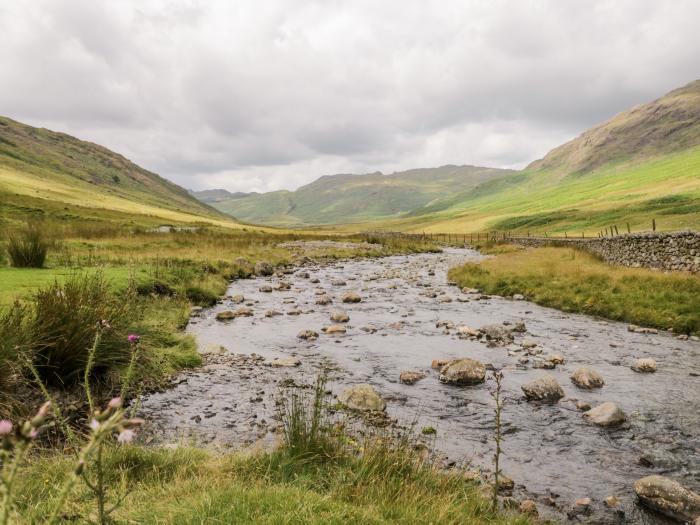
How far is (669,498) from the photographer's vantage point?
611 cm

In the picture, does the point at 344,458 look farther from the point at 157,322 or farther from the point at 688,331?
the point at 688,331

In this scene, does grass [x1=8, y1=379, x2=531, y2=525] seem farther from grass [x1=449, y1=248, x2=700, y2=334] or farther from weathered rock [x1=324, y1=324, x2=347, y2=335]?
grass [x1=449, y1=248, x2=700, y2=334]

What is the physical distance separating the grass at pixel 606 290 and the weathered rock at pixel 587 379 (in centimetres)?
768

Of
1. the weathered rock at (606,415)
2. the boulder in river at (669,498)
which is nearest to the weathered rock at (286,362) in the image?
the weathered rock at (606,415)

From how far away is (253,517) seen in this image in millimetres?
4047

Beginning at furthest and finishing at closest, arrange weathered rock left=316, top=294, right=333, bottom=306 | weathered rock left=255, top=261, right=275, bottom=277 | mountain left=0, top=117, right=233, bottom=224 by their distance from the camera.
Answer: mountain left=0, top=117, right=233, bottom=224
weathered rock left=255, top=261, right=275, bottom=277
weathered rock left=316, top=294, right=333, bottom=306

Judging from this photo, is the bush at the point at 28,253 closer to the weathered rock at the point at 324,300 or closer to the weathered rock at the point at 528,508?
the weathered rock at the point at 324,300

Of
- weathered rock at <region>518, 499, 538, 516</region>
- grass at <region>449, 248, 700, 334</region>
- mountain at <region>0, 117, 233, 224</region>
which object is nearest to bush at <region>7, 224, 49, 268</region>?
weathered rock at <region>518, 499, 538, 516</region>

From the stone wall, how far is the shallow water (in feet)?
31.3

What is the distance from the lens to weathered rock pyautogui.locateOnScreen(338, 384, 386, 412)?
30.0 ft

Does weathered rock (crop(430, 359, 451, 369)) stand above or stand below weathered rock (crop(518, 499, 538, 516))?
above

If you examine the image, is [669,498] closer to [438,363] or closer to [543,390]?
[543,390]

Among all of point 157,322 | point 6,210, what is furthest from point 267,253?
point 6,210

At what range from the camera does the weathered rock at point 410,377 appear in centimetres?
1110
